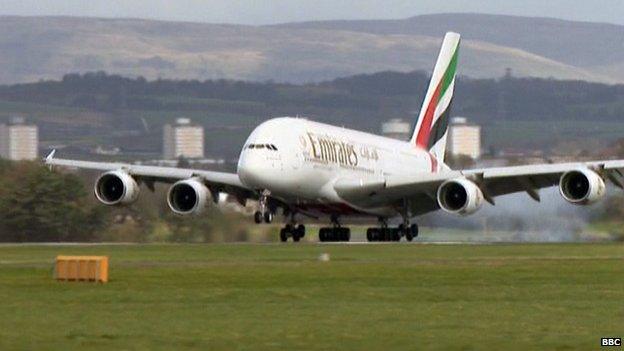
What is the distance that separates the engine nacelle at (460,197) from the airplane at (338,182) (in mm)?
31

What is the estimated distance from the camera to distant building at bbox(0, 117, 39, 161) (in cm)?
12712

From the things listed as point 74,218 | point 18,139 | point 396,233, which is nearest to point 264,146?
point 396,233

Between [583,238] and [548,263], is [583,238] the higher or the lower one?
the higher one

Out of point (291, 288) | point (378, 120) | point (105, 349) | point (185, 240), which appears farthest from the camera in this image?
point (378, 120)

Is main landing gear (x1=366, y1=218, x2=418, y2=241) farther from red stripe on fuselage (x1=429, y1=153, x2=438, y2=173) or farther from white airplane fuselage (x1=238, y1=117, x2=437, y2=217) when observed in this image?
red stripe on fuselage (x1=429, y1=153, x2=438, y2=173)

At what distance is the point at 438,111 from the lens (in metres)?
72.4

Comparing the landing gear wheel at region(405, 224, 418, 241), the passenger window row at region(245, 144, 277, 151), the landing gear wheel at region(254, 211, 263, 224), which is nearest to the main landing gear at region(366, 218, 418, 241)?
the landing gear wheel at region(405, 224, 418, 241)

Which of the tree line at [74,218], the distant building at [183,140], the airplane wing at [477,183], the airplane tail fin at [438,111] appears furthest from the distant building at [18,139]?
the airplane wing at [477,183]

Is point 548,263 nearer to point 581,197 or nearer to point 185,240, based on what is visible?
point 581,197

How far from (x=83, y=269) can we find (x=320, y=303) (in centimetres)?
725

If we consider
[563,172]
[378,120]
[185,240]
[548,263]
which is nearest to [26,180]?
[185,240]

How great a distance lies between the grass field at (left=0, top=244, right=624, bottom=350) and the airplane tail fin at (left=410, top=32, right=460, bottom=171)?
22808 mm

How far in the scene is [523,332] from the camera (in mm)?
27203

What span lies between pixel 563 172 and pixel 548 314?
102 feet
